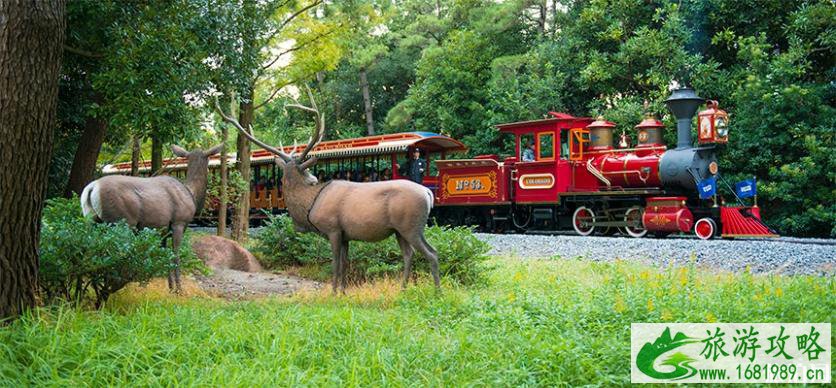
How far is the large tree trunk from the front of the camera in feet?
15.2

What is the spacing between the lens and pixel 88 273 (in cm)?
522

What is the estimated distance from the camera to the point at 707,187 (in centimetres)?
1291

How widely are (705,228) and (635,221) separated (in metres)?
1.44

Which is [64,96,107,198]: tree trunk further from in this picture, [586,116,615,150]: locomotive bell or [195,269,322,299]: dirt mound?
[586,116,615,150]: locomotive bell

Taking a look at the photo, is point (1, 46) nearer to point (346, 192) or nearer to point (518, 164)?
point (346, 192)

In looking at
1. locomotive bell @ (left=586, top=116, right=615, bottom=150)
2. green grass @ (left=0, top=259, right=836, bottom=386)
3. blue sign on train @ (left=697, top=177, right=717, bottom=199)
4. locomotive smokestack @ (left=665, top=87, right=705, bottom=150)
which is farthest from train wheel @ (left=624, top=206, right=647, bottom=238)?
green grass @ (left=0, top=259, right=836, bottom=386)

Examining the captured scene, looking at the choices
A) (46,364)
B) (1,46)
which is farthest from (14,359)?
(1,46)

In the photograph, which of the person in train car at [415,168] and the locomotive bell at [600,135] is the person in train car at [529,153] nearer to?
the locomotive bell at [600,135]

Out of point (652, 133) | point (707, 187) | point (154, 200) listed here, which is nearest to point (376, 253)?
point (154, 200)

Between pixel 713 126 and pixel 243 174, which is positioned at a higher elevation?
pixel 713 126

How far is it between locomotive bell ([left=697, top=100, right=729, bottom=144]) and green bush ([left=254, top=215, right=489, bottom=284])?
6866 mm

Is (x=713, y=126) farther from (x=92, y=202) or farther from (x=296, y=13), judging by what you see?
(x=92, y=202)

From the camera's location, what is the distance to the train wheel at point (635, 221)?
13922 millimetres

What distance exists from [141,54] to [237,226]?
523 cm
